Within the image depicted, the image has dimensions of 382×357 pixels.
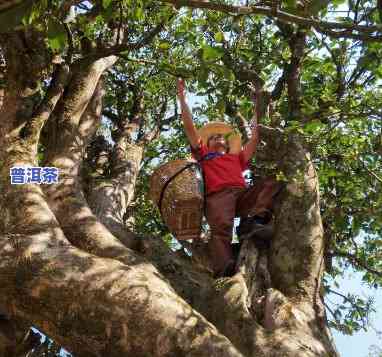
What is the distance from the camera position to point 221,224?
486 centimetres

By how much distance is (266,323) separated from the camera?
3.48 meters

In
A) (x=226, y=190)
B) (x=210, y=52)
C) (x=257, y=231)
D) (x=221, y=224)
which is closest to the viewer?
(x=210, y=52)

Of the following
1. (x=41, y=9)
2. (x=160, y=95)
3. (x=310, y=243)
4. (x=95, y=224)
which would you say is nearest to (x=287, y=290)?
(x=310, y=243)

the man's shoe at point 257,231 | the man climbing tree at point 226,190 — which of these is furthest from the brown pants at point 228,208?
the man's shoe at point 257,231

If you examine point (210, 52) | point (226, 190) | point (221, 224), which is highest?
point (210, 52)

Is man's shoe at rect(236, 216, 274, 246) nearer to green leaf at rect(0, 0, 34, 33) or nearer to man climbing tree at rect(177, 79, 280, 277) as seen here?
man climbing tree at rect(177, 79, 280, 277)

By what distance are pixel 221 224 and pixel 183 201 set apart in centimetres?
45

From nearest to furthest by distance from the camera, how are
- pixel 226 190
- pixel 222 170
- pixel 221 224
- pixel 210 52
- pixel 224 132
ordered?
pixel 210 52 < pixel 221 224 < pixel 226 190 < pixel 222 170 < pixel 224 132

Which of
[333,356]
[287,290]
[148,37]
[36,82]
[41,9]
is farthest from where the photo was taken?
[148,37]

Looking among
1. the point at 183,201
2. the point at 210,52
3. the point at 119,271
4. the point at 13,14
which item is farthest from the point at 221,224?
the point at 13,14

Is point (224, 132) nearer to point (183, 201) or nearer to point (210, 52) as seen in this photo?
point (183, 201)

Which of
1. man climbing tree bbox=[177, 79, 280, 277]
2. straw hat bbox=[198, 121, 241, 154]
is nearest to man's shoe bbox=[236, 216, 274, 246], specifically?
man climbing tree bbox=[177, 79, 280, 277]

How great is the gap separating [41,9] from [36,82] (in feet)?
8.58

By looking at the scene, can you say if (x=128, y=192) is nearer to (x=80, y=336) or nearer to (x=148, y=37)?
(x=148, y=37)
